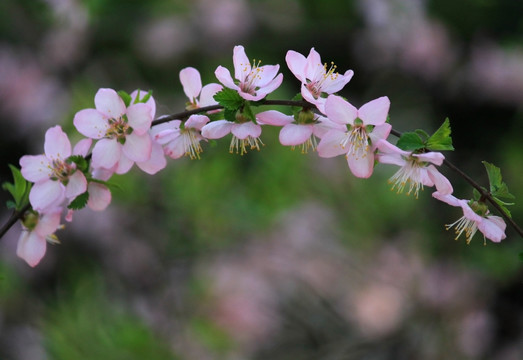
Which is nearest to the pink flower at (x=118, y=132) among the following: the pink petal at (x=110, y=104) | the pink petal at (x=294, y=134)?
the pink petal at (x=110, y=104)

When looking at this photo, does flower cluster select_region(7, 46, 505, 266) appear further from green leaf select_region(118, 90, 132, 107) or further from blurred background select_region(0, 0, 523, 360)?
blurred background select_region(0, 0, 523, 360)

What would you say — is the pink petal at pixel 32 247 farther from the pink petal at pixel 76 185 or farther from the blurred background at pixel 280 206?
the blurred background at pixel 280 206

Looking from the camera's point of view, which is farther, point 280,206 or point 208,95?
point 280,206

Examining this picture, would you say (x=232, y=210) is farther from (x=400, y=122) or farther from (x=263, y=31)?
(x=400, y=122)

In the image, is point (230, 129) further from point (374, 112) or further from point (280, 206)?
point (280, 206)

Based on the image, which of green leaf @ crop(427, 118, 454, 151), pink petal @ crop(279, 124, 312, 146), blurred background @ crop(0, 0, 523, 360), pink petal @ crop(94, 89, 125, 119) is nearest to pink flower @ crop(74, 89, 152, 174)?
pink petal @ crop(94, 89, 125, 119)

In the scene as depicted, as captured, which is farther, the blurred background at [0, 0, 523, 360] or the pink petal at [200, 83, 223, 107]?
the blurred background at [0, 0, 523, 360]

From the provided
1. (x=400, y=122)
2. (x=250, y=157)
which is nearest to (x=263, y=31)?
(x=250, y=157)

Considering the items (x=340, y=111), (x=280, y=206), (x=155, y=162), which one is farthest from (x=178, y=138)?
(x=280, y=206)
